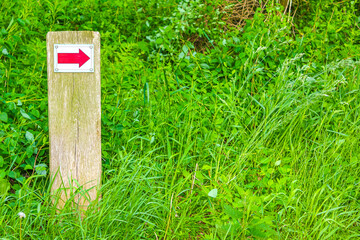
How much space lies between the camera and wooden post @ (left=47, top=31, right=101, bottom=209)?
207 centimetres

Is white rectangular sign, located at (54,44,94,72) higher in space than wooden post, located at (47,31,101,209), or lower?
higher

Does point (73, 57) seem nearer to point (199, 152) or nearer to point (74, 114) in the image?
point (74, 114)

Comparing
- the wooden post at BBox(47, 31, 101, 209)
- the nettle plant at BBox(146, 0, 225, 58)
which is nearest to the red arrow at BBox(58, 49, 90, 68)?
the wooden post at BBox(47, 31, 101, 209)

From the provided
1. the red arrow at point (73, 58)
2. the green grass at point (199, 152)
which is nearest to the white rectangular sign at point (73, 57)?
the red arrow at point (73, 58)

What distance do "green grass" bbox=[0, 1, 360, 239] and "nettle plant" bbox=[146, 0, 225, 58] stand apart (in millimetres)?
97

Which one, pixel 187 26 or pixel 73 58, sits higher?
pixel 187 26

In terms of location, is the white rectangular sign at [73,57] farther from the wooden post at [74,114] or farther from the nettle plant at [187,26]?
the nettle plant at [187,26]

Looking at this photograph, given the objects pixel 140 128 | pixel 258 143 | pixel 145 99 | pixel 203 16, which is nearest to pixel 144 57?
pixel 203 16

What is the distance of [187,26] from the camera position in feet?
12.6

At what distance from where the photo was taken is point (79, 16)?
13.5ft

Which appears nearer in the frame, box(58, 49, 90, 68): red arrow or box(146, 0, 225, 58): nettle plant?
box(58, 49, 90, 68): red arrow

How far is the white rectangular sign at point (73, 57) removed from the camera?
6.79 feet

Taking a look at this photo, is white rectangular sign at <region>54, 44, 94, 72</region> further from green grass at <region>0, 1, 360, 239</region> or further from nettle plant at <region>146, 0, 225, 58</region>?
nettle plant at <region>146, 0, 225, 58</region>

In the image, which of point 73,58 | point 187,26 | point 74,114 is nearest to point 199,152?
point 74,114
